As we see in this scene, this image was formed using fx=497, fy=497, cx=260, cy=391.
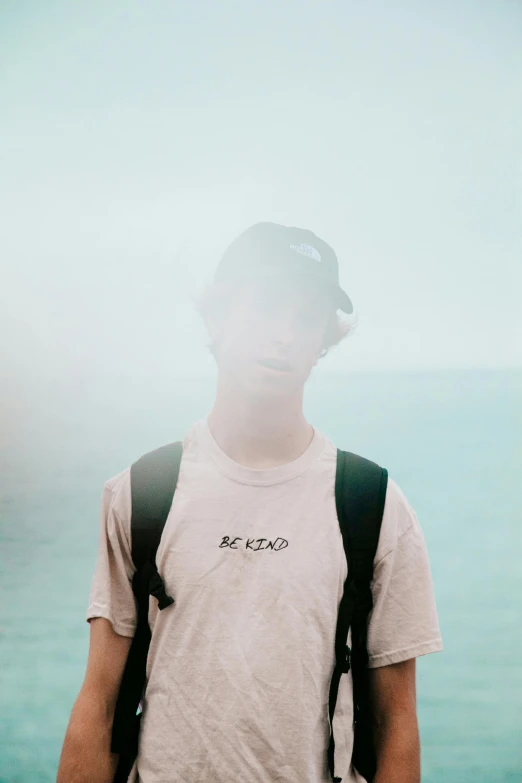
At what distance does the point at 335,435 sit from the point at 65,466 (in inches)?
32.8

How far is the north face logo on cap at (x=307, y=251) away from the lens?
34.5 inches

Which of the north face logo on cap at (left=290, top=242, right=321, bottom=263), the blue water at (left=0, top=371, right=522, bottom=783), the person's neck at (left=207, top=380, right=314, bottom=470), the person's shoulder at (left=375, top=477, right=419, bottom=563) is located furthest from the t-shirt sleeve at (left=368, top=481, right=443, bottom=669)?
the blue water at (left=0, top=371, right=522, bottom=783)

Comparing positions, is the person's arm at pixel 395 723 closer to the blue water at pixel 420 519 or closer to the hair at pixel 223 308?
the hair at pixel 223 308

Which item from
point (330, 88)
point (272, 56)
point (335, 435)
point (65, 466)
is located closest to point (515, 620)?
point (335, 435)

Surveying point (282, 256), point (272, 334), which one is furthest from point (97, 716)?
point (282, 256)

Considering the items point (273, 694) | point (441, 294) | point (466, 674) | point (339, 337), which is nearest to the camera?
point (273, 694)

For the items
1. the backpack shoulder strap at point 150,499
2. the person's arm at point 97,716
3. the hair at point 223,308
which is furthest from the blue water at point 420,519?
the person's arm at point 97,716

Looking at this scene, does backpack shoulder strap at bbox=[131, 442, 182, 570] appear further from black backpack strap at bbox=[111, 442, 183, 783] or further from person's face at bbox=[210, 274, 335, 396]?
person's face at bbox=[210, 274, 335, 396]

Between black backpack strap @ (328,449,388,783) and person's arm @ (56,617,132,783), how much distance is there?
0.33 m

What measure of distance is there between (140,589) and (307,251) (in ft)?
2.06

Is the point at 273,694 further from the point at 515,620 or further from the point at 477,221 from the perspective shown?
the point at 477,221

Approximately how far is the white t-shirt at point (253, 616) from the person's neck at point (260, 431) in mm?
31

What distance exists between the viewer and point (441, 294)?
1.59 m

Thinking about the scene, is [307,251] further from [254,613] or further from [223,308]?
[254,613]
